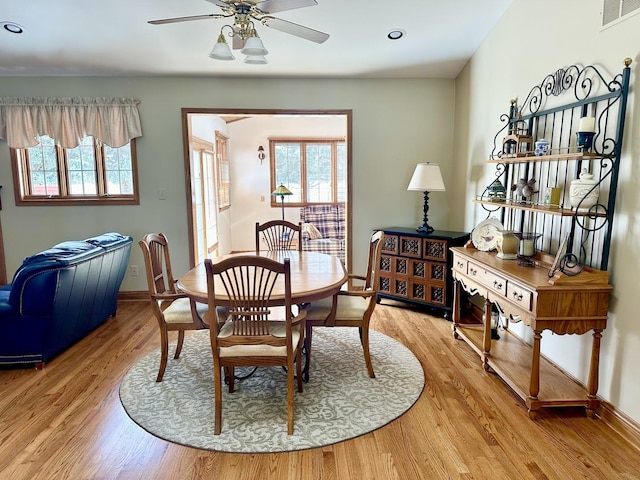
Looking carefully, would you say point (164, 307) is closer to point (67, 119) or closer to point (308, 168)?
point (67, 119)

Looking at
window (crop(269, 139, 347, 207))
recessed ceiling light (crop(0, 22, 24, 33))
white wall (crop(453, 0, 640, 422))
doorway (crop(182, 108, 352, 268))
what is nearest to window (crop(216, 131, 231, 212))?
doorway (crop(182, 108, 352, 268))

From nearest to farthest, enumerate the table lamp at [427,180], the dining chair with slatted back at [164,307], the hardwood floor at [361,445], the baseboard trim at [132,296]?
the hardwood floor at [361,445]
the dining chair with slatted back at [164,307]
the table lamp at [427,180]
the baseboard trim at [132,296]

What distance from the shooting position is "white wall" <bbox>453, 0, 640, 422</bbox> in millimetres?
2051

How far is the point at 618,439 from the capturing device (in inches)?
81.8

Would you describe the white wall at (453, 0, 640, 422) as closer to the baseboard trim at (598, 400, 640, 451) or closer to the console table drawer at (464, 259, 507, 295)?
the baseboard trim at (598, 400, 640, 451)

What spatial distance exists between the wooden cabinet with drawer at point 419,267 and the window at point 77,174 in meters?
2.84

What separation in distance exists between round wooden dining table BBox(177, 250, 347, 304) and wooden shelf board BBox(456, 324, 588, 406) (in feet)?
3.95

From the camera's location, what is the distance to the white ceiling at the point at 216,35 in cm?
307

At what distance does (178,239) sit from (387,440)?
323 cm

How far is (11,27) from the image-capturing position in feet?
10.6

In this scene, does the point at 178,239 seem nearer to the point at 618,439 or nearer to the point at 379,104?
the point at 379,104

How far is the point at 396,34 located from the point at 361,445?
3.22 m

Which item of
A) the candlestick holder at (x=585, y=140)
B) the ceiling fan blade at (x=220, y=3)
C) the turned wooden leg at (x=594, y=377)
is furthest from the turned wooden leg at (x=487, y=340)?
the ceiling fan blade at (x=220, y=3)

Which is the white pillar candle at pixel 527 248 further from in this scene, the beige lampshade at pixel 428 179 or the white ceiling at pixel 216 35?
the white ceiling at pixel 216 35
